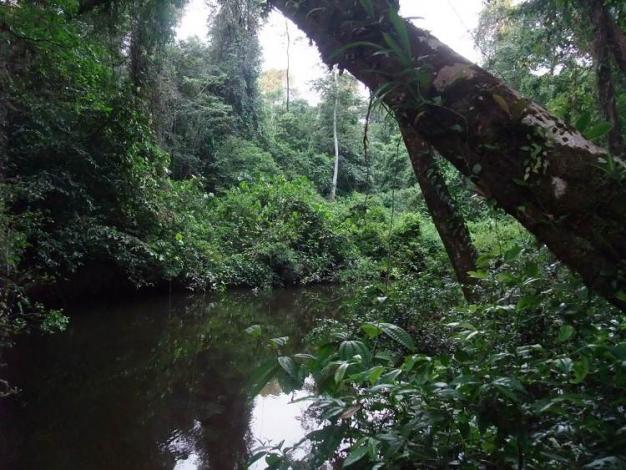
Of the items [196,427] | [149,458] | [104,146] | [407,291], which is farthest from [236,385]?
[104,146]

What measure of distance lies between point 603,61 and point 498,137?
4.51 metres

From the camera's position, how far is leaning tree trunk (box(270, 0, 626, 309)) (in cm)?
111

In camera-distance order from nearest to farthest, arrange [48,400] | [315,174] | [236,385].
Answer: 1. [48,400]
2. [236,385]
3. [315,174]

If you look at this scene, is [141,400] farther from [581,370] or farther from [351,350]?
[581,370]

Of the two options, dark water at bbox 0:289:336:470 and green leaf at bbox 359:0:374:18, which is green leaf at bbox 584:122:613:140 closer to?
green leaf at bbox 359:0:374:18

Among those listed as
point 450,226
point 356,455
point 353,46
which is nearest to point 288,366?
point 356,455

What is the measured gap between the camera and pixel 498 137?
48.2 inches

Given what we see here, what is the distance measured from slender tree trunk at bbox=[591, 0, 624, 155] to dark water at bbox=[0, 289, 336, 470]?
338 cm

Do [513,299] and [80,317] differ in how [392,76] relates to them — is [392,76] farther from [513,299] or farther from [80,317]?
[80,317]

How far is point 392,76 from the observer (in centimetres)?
137

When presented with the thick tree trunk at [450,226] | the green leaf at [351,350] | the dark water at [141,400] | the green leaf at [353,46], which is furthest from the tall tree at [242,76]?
the green leaf at [351,350]

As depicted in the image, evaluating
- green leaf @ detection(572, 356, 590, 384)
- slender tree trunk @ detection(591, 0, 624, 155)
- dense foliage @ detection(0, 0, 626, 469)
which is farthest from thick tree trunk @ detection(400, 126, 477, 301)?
green leaf @ detection(572, 356, 590, 384)

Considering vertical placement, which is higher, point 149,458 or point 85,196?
point 85,196

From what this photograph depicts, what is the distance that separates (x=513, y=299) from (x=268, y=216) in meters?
11.7
